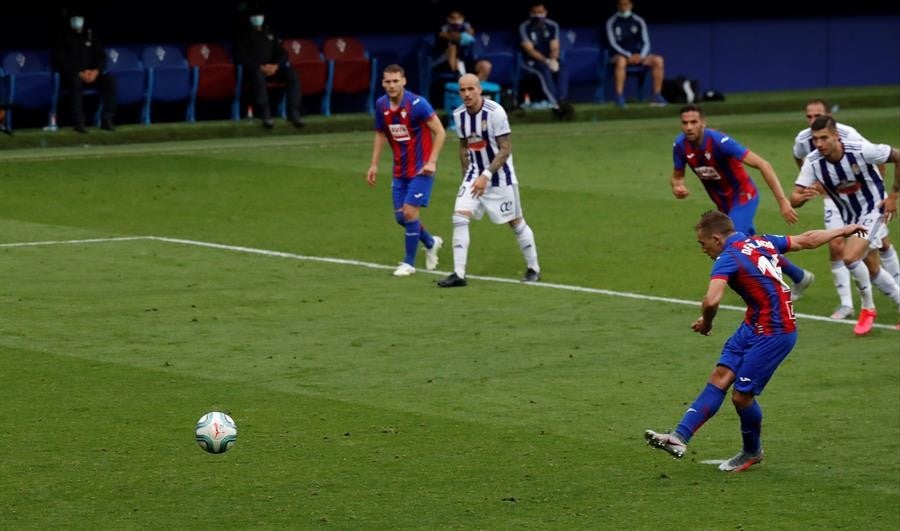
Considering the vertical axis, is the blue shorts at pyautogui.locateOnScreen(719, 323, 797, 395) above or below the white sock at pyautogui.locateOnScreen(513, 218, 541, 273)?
above

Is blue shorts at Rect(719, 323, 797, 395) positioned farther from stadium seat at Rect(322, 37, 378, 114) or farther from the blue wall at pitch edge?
the blue wall at pitch edge

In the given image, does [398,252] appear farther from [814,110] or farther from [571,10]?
[571,10]

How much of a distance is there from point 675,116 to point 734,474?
22.3 meters

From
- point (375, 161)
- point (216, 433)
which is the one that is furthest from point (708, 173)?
point (216, 433)

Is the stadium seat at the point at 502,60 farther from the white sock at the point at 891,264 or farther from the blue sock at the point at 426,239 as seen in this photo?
the white sock at the point at 891,264

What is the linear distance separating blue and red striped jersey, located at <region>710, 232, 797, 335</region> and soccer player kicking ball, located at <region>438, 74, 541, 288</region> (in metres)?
6.48

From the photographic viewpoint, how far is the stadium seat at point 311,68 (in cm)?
3092

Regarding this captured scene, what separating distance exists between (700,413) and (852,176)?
204 inches

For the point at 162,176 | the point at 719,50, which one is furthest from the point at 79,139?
the point at 719,50

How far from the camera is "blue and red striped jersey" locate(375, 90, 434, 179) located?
60.2 feet

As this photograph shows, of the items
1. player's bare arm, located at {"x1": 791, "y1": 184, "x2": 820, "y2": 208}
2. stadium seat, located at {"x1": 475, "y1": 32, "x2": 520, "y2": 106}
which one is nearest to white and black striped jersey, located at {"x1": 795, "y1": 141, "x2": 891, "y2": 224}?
player's bare arm, located at {"x1": 791, "y1": 184, "x2": 820, "y2": 208}

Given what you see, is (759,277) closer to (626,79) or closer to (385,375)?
(385,375)

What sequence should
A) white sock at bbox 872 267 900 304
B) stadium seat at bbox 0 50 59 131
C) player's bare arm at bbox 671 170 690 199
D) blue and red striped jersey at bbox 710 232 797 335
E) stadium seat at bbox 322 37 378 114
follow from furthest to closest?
stadium seat at bbox 322 37 378 114, stadium seat at bbox 0 50 59 131, white sock at bbox 872 267 900 304, player's bare arm at bbox 671 170 690 199, blue and red striped jersey at bbox 710 232 797 335

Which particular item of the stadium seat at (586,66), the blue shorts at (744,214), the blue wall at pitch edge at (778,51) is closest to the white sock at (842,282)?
the blue shorts at (744,214)
